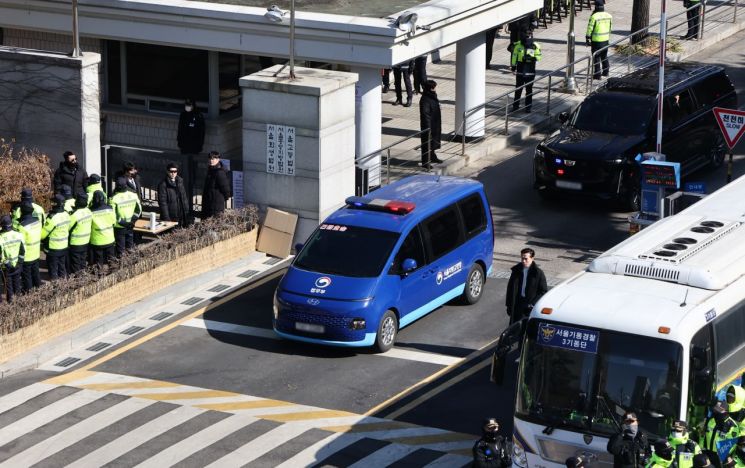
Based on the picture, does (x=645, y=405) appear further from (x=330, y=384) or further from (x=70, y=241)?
(x=70, y=241)

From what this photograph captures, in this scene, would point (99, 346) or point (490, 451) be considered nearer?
point (490, 451)

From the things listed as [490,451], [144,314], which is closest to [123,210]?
[144,314]

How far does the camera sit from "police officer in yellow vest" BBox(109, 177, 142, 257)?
933 inches

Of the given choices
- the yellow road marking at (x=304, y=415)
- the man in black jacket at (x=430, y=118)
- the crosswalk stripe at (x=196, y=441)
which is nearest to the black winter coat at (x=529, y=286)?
the yellow road marking at (x=304, y=415)

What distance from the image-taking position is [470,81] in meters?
30.8

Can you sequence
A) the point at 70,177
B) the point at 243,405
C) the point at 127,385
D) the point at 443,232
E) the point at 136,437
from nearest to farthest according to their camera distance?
the point at 136,437 < the point at 243,405 < the point at 127,385 < the point at 443,232 < the point at 70,177

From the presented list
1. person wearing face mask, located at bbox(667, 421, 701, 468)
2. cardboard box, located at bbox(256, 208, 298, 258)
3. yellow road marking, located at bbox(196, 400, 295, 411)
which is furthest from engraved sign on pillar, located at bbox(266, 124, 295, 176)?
person wearing face mask, located at bbox(667, 421, 701, 468)

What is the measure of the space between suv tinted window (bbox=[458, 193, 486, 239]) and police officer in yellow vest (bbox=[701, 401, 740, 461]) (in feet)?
25.7

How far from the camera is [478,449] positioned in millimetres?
15578

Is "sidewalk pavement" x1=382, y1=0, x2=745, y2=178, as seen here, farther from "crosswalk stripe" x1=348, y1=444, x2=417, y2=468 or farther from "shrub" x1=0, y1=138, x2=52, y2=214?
"crosswalk stripe" x1=348, y1=444, x2=417, y2=468

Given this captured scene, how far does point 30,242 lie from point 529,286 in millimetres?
7580

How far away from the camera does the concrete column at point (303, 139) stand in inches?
963

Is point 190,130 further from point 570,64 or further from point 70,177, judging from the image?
point 570,64

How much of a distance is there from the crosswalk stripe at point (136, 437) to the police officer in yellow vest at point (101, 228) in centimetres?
509
